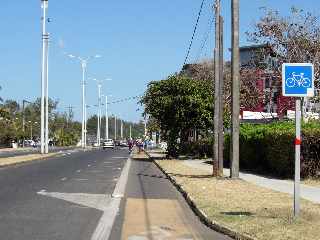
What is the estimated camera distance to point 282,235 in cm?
1031

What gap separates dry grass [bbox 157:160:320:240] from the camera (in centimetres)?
1072

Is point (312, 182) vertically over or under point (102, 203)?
over

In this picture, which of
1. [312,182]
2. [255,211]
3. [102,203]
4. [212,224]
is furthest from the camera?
[312,182]

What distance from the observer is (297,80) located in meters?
12.3

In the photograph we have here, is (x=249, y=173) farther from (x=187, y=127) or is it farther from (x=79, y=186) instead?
(x=187, y=127)

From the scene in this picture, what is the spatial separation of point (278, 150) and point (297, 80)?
40.8 ft

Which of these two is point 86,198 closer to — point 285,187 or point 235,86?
point 285,187

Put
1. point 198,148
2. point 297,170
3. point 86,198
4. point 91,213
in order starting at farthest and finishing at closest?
point 198,148 < point 86,198 < point 91,213 < point 297,170

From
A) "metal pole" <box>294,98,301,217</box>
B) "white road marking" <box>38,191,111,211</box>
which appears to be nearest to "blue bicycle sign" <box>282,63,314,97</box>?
"metal pole" <box>294,98,301,217</box>

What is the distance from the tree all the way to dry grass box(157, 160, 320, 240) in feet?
75.5

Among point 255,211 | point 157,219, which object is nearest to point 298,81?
point 255,211

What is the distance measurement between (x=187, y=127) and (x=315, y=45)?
11578 mm

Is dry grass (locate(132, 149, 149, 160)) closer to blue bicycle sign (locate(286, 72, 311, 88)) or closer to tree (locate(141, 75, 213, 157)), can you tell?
tree (locate(141, 75, 213, 157))

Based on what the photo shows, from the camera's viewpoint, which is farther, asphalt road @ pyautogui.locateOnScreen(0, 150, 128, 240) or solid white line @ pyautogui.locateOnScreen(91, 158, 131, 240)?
asphalt road @ pyautogui.locateOnScreen(0, 150, 128, 240)
